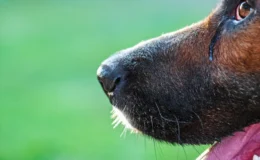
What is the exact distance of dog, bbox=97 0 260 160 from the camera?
16.8 feet

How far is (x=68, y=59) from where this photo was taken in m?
17.9

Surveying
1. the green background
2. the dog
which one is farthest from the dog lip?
the green background

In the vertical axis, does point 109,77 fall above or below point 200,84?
above

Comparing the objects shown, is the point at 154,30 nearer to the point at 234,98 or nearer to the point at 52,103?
the point at 52,103

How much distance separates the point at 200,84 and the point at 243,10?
0.56 meters

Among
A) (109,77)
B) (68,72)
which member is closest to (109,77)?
(109,77)

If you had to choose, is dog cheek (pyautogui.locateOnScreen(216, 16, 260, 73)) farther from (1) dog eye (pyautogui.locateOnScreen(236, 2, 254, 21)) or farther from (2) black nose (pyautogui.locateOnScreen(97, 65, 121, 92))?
(2) black nose (pyautogui.locateOnScreen(97, 65, 121, 92))

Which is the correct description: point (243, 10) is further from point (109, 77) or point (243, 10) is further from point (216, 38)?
point (109, 77)

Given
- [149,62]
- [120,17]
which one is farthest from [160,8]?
[149,62]

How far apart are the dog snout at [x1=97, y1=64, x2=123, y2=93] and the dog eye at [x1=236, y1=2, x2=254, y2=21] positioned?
3.05 feet

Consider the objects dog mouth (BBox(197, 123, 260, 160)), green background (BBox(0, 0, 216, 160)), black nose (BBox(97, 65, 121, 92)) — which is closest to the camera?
dog mouth (BBox(197, 123, 260, 160))

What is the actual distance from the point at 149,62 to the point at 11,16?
1994 centimetres

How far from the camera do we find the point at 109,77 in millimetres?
5562

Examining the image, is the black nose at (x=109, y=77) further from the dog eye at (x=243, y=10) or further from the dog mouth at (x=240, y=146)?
the dog eye at (x=243, y=10)
